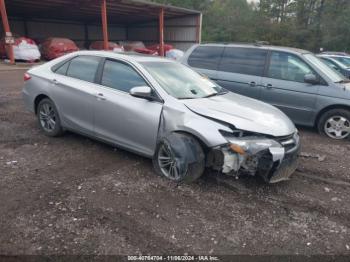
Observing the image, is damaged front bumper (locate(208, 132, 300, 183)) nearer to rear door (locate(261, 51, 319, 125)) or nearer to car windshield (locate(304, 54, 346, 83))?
rear door (locate(261, 51, 319, 125))

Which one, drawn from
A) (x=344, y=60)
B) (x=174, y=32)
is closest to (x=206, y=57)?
(x=344, y=60)

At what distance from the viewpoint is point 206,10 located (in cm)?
4928

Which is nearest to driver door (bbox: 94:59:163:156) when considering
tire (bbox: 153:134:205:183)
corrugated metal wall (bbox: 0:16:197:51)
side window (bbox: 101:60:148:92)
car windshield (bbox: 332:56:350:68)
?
side window (bbox: 101:60:148:92)

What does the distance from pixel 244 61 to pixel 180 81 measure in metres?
3.02

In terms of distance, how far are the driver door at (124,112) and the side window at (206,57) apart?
3.39 metres

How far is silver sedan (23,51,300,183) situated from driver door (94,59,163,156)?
1 centimetres

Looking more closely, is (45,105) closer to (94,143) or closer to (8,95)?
(94,143)

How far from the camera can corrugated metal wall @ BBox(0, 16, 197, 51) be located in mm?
26625

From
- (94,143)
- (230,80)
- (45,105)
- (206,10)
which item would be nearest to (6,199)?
(94,143)

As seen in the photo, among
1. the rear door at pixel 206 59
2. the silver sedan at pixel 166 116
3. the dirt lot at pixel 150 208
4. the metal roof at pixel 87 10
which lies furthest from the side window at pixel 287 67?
the metal roof at pixel 87 10

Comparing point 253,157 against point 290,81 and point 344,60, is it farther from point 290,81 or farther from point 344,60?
point 344,60

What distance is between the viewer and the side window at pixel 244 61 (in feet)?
22.9

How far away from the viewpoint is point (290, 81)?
6.59m

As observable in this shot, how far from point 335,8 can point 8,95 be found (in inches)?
1744
